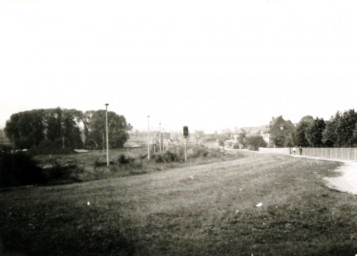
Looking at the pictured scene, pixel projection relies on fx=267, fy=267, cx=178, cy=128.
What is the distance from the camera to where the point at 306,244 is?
5.39m

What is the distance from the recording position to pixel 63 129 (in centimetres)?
2425

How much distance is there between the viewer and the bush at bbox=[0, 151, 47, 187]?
13184mm

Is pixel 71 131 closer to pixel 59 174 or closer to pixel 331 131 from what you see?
pixel 59 174

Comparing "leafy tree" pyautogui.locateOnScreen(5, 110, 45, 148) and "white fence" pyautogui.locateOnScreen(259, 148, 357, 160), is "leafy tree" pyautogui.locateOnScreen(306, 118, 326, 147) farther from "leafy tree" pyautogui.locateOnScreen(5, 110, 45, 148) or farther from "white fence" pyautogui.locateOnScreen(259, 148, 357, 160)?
"leafy tree" pyautogui.locateOnScreen(5, 110, 45, 148)

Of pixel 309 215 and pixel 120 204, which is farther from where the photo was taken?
pixel 120 204

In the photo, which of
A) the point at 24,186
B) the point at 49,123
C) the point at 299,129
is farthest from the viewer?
the point at 299,129

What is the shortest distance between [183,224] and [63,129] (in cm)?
2073

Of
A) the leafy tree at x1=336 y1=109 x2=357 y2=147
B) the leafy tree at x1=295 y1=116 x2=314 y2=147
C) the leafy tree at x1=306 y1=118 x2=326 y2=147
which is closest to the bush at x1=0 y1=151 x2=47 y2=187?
the leafy tree at x1=336 y1=109 x2=357 y2=147

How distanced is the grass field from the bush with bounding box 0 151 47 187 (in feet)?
11.1

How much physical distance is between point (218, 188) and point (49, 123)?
1528cm

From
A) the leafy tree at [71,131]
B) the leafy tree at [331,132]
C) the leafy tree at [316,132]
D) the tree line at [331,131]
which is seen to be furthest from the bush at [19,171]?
the leafy tree at [316,132]

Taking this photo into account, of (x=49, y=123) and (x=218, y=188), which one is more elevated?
(x=49, y=123)

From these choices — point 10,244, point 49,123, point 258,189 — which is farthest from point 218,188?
point 49,123

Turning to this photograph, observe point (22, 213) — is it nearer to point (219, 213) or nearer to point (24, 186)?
point (219, 213)
